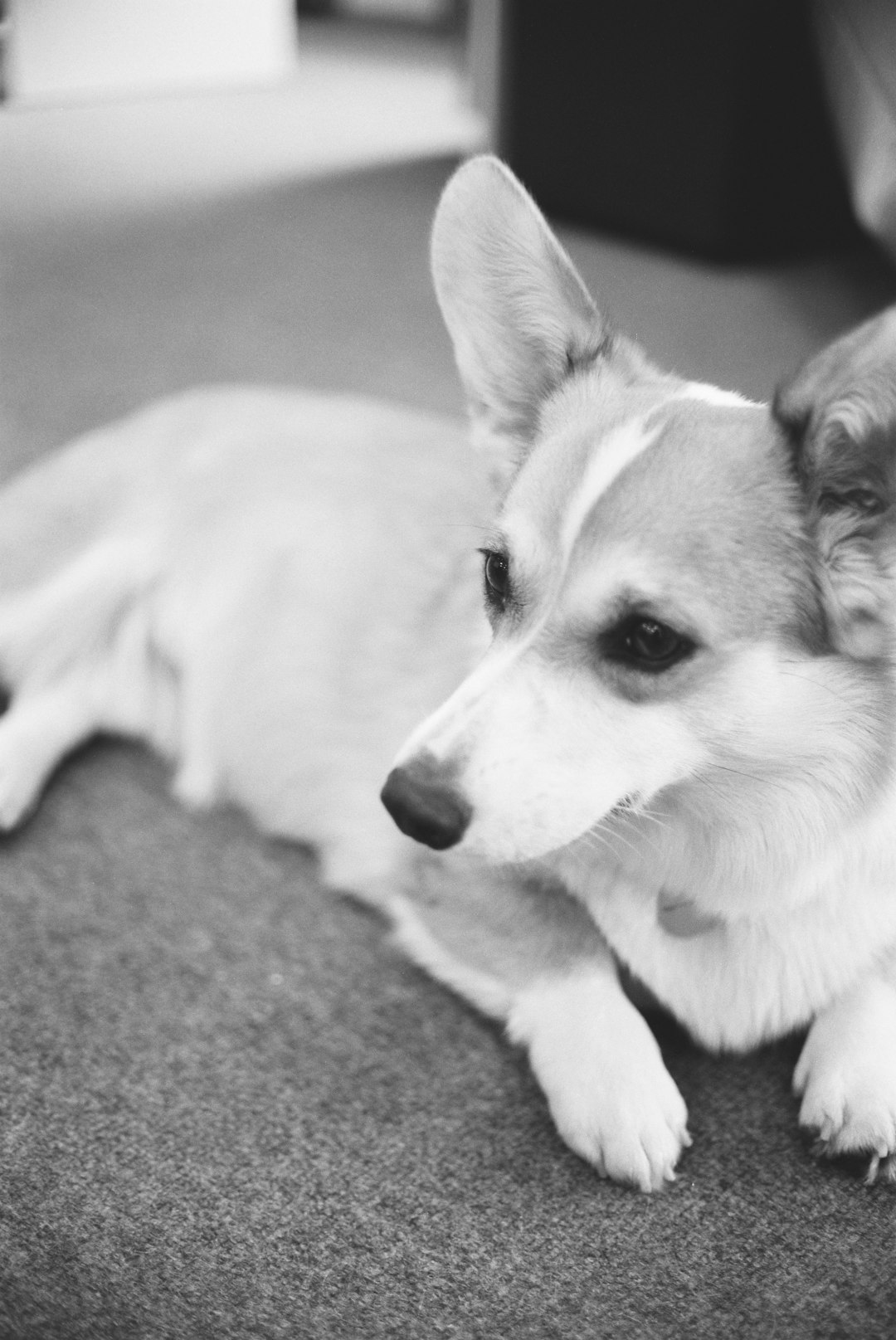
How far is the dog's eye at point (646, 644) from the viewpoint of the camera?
1.05 metres

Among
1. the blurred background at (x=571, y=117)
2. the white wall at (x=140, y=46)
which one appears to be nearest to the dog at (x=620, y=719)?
the blurred background at (x=571, y=117)

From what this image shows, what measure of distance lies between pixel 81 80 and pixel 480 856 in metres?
5.77

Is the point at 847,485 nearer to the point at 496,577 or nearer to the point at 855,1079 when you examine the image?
the point at 496,577

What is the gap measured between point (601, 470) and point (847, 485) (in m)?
0.21

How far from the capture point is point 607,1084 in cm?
A: 116

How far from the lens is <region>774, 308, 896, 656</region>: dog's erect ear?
3.30ft

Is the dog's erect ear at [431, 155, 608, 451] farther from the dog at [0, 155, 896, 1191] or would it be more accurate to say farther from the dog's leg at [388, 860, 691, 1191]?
the dog's leg at [388, 860, 691, 1191]

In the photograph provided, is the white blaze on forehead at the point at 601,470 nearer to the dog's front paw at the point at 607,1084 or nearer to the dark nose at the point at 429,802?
the dark nose at the point at 429,802

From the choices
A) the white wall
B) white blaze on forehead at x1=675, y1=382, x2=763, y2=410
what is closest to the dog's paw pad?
white blaze on forehead at x1=675, y1=382, x2=763, y2=410

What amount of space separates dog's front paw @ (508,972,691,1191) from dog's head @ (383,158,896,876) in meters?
0.21

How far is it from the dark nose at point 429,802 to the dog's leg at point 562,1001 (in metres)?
0.31

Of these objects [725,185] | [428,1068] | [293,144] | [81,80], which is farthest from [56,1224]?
[81,80]

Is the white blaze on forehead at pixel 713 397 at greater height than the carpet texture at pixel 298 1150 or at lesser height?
greater

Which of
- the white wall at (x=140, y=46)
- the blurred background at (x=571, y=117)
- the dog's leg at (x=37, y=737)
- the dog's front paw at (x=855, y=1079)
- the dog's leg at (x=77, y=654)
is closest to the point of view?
the dog's front paw at (x=855, y=1079)
